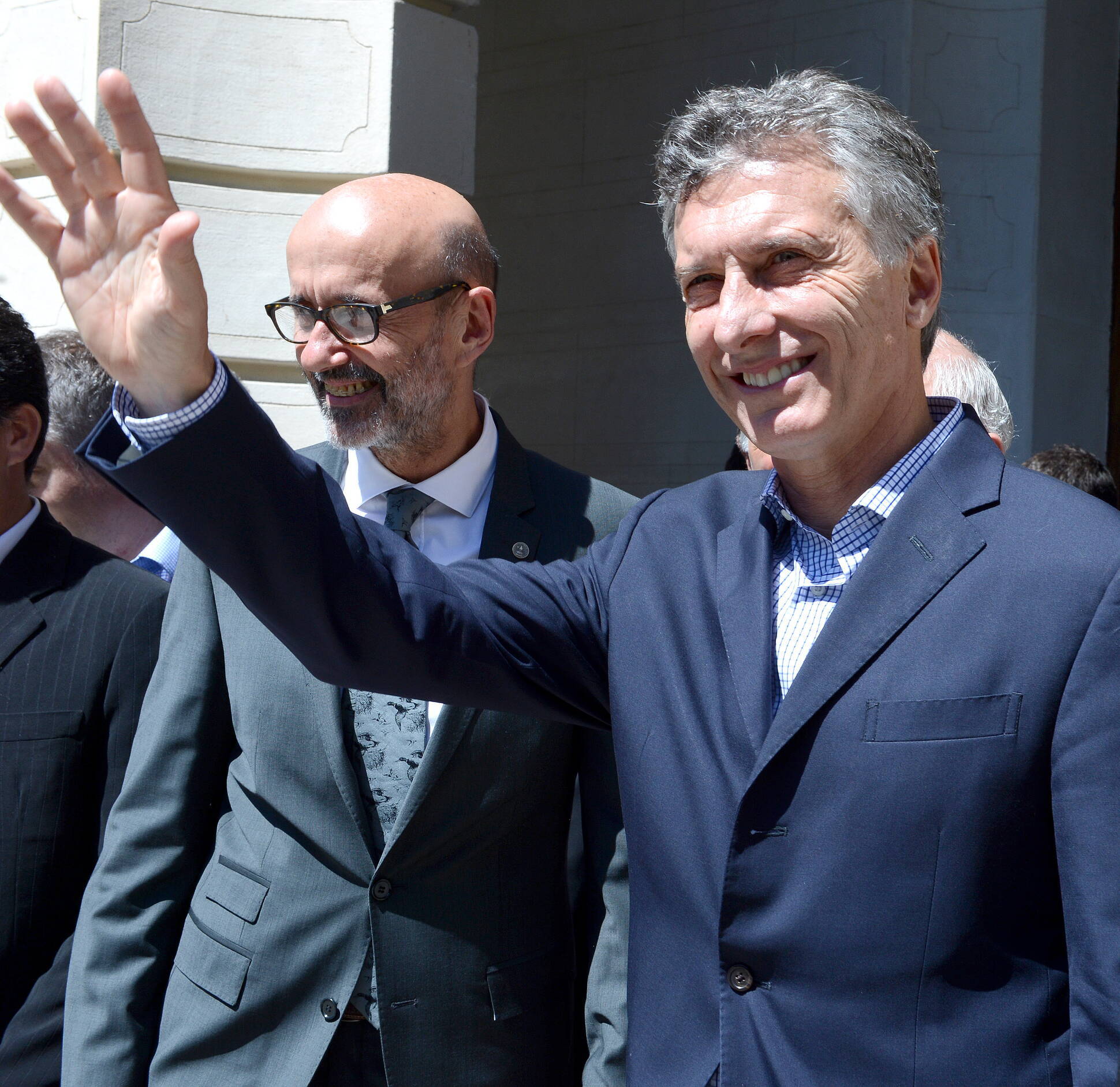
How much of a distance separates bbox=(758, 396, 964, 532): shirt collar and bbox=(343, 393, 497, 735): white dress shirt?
71 centimetres

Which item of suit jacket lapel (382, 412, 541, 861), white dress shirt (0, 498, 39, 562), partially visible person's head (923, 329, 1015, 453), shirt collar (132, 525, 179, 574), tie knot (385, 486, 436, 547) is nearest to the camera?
suit jacket lapel (382, 412, 541, 861)

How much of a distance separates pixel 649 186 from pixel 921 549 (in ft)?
15.9

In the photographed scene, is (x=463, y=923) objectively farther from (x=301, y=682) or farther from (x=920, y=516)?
(x=920, y=516)

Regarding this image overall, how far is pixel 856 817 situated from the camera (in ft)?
4.63

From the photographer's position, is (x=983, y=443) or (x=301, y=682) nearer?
(x=983, y=443)

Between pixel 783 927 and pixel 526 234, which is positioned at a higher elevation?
pixel 526 234

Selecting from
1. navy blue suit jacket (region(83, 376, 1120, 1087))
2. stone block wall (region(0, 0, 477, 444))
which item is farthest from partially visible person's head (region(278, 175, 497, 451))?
stone block wall (region(0, 0, 477, 444))

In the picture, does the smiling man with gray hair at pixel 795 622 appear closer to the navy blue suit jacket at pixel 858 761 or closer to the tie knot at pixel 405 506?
the navy blue suit jacket at pixel 858 761

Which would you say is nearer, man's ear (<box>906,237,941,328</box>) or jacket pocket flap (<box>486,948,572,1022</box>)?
man's ear (<box>906,237,941,328</box>)

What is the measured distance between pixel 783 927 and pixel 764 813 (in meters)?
0.12

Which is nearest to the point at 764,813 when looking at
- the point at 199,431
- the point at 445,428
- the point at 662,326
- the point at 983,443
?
the point at 983,443

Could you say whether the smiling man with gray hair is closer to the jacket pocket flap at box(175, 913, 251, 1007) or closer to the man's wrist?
the man's wrist

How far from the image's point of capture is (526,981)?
2.13m

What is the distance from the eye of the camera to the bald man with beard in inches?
80.7
